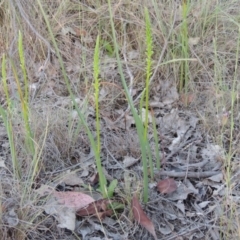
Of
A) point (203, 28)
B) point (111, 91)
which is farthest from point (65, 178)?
point (203, 28)

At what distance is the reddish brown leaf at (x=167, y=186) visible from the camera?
1.72 m

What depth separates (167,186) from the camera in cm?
173

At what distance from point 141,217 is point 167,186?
7.0 inches

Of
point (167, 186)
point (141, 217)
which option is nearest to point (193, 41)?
point (167, 186)

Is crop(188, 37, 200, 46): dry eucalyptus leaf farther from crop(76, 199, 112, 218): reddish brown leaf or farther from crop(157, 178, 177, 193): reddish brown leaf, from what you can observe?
crop(76, 199, 112, 218): reddish brown leaf

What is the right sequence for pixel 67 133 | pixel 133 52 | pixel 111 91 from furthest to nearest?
pixel 133 52 → pixel 111 91 → pixel 67 133

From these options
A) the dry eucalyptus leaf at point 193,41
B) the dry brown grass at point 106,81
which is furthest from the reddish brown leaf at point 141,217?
the dry eucalyptus leaf at point 193,41

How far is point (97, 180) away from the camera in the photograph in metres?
1.78

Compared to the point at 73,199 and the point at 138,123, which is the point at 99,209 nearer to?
the point at 73,199

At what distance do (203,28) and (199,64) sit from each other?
0.67 feet

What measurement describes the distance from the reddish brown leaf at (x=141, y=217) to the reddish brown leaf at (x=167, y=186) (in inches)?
5.6

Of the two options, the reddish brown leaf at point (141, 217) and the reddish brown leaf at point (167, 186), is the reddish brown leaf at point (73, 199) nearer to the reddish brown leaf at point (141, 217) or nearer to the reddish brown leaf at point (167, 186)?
the reddish brown leaf at point (141, 217)

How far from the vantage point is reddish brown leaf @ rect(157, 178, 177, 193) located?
1.72 metres

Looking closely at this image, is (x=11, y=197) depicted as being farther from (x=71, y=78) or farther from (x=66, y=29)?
(x=66, y=29)
